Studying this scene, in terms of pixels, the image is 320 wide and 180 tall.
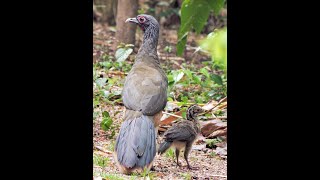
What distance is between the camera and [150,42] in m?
3.20

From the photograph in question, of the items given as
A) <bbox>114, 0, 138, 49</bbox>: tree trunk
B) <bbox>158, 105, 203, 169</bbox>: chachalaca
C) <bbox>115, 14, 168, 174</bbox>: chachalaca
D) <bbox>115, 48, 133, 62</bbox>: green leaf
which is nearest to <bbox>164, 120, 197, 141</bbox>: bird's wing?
<bbox>158, 105, 203, 169</bbox>: chachalaca

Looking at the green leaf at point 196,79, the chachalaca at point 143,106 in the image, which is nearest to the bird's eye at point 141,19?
the chachalaca at point 143,106

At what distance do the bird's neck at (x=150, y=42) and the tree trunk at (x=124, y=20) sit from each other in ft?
1.27

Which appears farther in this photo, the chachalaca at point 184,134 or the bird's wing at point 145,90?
the chachalaca at point 184,134

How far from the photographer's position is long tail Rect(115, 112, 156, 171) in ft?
9.42

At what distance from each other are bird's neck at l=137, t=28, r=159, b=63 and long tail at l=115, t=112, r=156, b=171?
35 cm

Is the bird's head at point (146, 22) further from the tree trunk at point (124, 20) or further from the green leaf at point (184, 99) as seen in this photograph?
the green leaf at point (184, 99)

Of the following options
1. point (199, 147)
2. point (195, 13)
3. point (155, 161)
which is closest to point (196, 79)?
point (199, 147)

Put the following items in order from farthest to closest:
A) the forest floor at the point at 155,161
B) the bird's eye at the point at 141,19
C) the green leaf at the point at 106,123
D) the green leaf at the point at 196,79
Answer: the green leaf at the point at 196,79 < the green leaf at the point at 106,123 < the bird's eye at the point at 141,19 < the forest floor at the point at 155,161

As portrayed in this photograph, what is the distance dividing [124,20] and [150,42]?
58 cm

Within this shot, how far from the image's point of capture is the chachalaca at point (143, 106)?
9.51ft

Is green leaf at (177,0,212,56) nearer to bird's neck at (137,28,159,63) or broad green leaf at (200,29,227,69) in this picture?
broad green leaf at (200,29,227,69)
